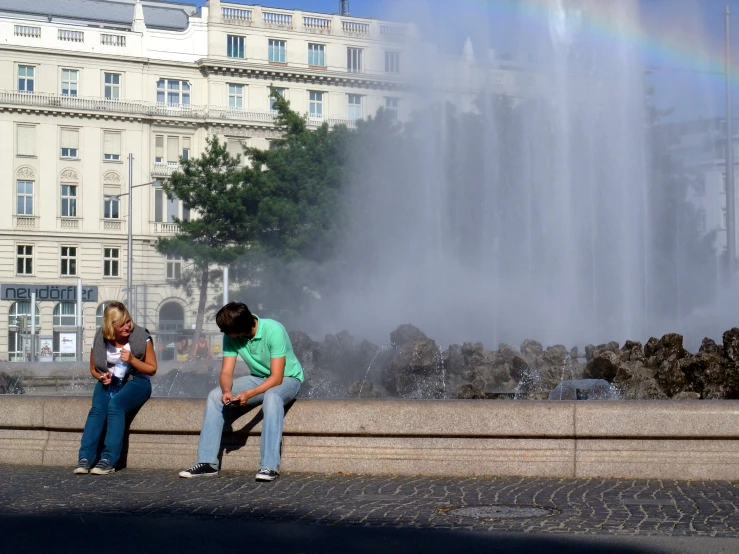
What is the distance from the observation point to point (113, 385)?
8391mm

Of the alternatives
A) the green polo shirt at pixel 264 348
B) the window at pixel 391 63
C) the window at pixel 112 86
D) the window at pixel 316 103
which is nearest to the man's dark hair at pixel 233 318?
the green polo shirt at pixel 264 348

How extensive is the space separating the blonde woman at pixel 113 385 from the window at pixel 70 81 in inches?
2130

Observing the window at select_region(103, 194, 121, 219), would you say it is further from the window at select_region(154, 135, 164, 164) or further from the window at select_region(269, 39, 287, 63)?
the window at select_region(269, 39, 287, 63)

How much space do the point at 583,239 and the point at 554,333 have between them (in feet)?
9.72

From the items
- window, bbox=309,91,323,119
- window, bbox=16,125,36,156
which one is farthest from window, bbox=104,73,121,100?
window, bbox=309,91,323,119

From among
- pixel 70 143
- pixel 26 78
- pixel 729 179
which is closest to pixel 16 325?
pixel 70 143

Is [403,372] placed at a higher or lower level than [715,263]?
lower

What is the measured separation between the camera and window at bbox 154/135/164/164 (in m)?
62.6

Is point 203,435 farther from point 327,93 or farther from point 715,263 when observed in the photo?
point 327,93

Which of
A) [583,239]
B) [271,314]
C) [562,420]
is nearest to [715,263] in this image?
[583,239]

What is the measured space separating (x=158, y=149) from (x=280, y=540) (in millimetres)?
58605

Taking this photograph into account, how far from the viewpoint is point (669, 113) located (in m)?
34.0

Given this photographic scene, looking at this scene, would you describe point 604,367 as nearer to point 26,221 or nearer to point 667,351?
point 667,351

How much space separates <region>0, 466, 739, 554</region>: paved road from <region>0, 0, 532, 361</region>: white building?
51.2m
